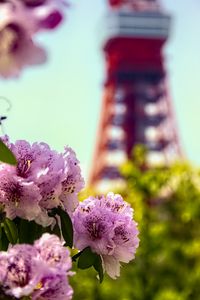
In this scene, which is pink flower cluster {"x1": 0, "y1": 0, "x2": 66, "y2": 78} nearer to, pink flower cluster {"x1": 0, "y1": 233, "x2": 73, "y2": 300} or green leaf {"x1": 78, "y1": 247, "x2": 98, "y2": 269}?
pink flower cluster {"x1": 0, "y1": 233, "x2": 73, "y2": 300}

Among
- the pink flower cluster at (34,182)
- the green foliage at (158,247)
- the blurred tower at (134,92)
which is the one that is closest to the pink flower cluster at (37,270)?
the pink flower cluster at (34,182)

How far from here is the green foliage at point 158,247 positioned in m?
11.5

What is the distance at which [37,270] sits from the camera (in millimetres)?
1867

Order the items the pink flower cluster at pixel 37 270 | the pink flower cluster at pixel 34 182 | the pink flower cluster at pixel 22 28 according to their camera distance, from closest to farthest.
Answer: the pink flower cluster at pixel 22 28 → the pink flower cluster at pixel 37 270 → the pink flower cluster at pixel 34 182

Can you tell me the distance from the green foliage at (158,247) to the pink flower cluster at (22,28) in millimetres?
9915

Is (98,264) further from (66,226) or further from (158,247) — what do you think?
(158,247)

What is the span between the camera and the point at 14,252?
1923 millimetres

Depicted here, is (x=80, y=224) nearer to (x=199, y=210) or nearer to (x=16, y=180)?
(x=16, y=180)

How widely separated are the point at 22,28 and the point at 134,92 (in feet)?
151

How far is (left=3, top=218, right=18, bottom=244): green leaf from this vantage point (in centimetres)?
242

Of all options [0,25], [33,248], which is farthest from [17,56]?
[33,248]

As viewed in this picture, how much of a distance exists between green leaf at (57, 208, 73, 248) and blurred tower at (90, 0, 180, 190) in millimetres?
39357

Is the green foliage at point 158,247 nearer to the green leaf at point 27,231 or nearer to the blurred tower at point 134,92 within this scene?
the green leaf at point 27,231

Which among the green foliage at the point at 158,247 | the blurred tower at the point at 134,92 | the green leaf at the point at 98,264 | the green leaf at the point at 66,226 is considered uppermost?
the blurred tower at the point at 134,92
